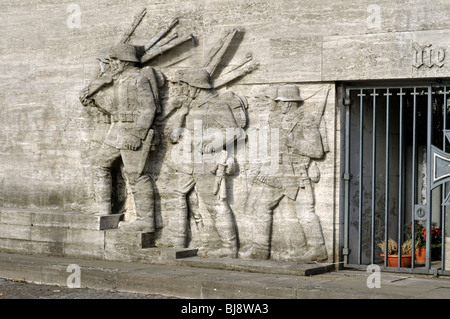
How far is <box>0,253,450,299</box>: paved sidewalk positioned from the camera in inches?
336

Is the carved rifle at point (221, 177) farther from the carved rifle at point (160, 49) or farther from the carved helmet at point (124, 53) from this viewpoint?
the carved helmet at point (124, 53)

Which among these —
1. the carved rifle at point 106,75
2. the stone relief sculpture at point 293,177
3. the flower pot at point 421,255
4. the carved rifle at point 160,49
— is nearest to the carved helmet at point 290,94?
the stone relief sculpture at point 293,177

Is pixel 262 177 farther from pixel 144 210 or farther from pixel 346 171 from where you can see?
pixel 144 210

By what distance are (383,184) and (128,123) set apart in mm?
3486

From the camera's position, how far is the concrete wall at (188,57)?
9.70 m

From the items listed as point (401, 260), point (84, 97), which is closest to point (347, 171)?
point (401, 260)

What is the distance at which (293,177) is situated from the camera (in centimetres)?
1023

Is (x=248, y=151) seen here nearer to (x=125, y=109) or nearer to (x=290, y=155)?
(x=290, y=155)

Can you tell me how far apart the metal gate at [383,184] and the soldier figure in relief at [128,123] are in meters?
2.58

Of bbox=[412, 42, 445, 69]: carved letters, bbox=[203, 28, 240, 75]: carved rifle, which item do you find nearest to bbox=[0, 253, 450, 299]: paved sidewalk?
bbox=[412, 42, 445, 69]: carved letters

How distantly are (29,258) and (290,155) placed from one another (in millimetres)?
3791

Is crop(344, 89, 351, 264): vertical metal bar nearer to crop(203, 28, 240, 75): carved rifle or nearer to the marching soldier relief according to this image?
the marching soldier relief

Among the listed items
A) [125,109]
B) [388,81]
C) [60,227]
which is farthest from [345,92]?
[60,227]
